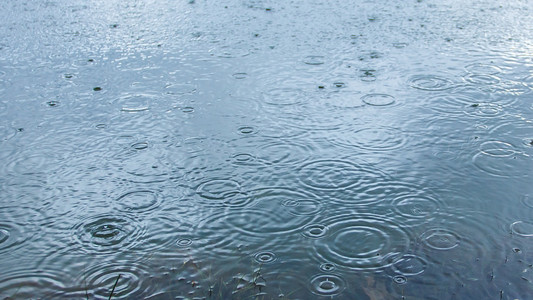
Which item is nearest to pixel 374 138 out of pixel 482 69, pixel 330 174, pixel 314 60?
pixel 330 174

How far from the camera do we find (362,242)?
283cm

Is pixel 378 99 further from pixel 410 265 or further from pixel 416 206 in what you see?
pixel 410 265

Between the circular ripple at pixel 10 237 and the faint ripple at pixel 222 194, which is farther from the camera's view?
the faint ripple at pixel 222 194

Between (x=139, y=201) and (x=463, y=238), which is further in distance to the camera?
(x=139, y=201)

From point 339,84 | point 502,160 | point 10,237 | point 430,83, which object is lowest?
point 502,160

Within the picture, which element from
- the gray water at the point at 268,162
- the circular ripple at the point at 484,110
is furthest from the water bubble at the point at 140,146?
the circular ripple at the point at 484,110

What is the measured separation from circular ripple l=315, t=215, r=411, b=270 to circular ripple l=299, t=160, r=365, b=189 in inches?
13.9

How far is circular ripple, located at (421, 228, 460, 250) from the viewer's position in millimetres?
2791

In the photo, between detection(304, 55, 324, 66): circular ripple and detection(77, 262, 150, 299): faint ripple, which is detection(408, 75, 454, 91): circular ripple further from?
detection(77, 262, 150, 299): faint ripple

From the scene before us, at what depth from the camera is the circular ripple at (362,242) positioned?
106 inches

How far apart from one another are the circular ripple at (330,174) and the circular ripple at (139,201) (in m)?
0.89

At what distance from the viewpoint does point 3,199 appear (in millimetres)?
3256

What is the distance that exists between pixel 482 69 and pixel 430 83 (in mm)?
626

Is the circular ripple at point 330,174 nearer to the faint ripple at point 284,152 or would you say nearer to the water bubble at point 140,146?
the faint ripple at point 284,152
